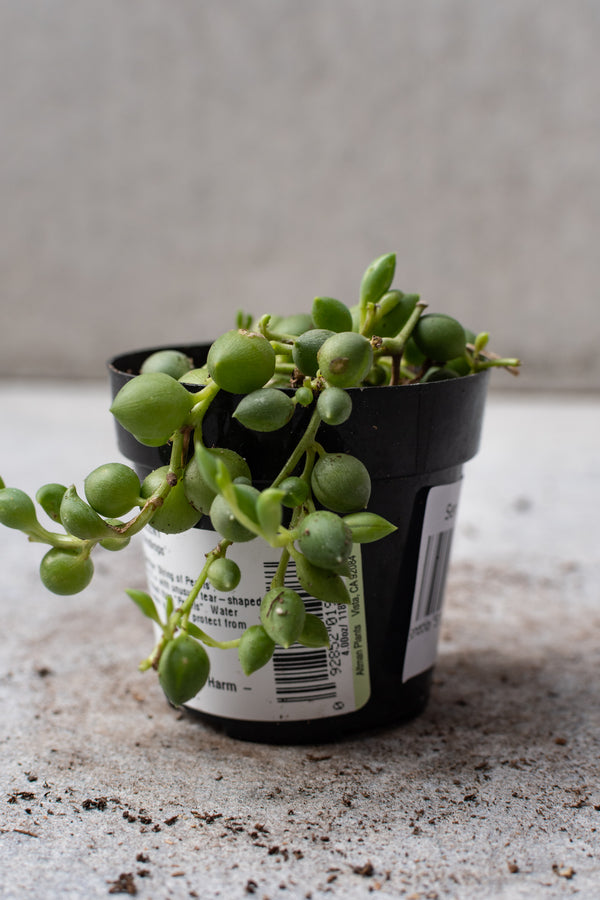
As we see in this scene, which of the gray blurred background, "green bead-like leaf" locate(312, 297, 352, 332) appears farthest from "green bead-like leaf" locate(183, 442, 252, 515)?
the gray blurred background

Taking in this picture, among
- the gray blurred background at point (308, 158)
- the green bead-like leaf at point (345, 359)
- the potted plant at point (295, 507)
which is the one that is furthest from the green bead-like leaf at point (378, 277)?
the gray blurred background at point (308, 158)

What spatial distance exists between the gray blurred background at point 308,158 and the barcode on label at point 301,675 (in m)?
2.02

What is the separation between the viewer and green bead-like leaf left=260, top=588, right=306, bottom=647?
460mm

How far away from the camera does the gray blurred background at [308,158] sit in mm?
2439

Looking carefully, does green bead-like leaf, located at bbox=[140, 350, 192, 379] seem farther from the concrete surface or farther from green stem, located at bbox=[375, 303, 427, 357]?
the concrete surface

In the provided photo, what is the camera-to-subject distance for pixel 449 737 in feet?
2.11

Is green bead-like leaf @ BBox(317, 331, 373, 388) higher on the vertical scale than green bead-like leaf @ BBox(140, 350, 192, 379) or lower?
higher

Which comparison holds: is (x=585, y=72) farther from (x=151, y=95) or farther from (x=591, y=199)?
(x=151, y=95)

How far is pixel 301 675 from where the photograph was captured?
0.61 meters

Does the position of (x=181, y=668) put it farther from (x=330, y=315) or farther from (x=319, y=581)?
(x=330, y=315)

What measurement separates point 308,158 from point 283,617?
7.53ft

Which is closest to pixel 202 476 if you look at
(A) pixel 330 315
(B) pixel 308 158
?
(A) pixel 330 315

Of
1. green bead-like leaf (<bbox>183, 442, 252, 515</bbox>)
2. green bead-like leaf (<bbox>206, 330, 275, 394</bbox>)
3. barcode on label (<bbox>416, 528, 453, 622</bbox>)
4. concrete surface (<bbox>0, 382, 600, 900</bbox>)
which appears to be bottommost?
concrete surface (<bbox>0, 382, 600, 900</bbox>)

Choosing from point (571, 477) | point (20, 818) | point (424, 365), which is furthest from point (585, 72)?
point (20, 818)
